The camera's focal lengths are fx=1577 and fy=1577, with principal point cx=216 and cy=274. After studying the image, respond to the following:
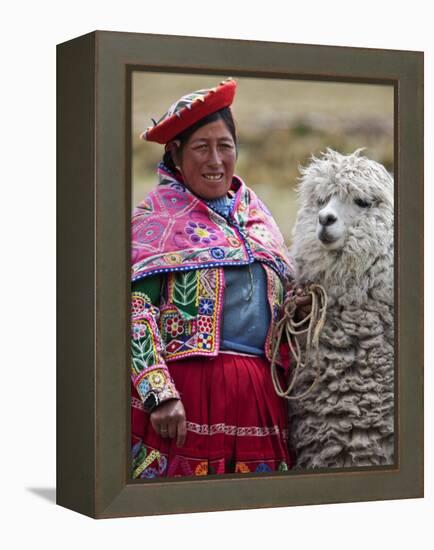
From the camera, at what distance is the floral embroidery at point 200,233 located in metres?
6.39

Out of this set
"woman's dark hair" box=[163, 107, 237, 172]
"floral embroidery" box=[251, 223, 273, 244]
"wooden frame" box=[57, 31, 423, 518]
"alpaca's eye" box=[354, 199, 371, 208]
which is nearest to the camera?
"wooden frame" box=[57, 31, 423, 518]

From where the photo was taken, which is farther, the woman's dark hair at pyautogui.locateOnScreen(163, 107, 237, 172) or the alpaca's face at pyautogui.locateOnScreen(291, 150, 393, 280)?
the alpaca's face at pyautogui.locateOnScreen(291, 150, 393, 280)

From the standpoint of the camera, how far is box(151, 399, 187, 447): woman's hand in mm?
6309

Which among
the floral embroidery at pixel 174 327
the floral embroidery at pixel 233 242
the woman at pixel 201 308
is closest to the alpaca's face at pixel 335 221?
the woman at pixel 201 308

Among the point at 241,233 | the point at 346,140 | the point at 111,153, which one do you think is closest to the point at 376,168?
the point at 346,140

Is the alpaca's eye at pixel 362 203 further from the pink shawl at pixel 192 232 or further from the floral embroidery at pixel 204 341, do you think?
the floral embroidery at pixel 204 341

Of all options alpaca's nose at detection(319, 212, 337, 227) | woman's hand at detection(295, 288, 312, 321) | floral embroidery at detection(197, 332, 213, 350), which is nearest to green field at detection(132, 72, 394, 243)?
alpaca's nose at detection(319, 212, 337, 227)

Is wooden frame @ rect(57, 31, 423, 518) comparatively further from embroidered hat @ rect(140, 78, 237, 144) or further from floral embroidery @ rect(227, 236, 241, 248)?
floral embroidery @ rect(227, 236, 241, 248)

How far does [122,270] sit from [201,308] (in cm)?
37

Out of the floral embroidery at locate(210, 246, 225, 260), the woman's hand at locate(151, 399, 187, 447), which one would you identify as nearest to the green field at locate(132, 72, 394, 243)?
the floral embroidery at locate(210, 246, 225, 260)

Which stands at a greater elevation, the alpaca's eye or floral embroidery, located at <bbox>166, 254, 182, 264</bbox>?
the alpaca's eye

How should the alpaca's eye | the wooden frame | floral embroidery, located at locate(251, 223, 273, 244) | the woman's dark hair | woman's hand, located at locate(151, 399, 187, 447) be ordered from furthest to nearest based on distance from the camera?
1. the alpaca's eye
2. floral embroidery, located at locate(251, 223, 273, 244)
3. the woman's dark hair
4. woman's hand, located at locate(151, 399, 187, 447)
5. the wooden frame

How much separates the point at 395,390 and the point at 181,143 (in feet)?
4.75

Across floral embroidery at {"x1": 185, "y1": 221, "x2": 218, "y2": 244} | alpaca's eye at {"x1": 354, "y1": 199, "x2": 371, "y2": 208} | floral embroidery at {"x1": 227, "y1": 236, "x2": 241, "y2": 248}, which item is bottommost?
floral embroidery at {"x1": 227, "y1": 236, "x2": 241, "y2": 248}
